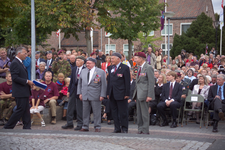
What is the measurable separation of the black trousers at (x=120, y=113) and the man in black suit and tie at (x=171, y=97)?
2266 millimetres

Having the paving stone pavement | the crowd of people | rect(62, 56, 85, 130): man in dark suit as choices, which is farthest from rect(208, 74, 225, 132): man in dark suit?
rect(62, 56, 85, 130): man in dark suit

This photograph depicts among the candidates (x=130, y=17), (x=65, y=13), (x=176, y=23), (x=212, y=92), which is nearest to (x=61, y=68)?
(x=212, y=92)

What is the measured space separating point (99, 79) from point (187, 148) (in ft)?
11.1

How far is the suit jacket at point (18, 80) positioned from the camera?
795 centimetres

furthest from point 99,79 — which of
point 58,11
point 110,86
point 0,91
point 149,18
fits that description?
point 149,18

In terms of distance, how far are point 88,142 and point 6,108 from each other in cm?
488

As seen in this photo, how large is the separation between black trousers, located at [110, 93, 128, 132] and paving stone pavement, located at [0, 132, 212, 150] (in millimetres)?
1616

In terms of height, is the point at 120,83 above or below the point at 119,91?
above

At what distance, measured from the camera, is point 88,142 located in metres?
6.40

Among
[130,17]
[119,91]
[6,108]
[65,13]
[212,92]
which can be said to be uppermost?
[130,17]

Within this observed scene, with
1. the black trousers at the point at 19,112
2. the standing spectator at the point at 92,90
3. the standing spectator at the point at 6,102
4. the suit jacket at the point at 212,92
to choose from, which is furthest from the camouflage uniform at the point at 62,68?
the suit jacket at the point at 212,92

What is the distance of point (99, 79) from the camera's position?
8.77m

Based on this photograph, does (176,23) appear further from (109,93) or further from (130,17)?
(109,93)

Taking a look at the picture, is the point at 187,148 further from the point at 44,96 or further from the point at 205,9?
the point at 205,9
